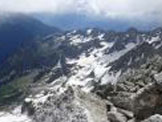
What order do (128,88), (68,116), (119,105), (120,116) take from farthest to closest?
(128,88), (119,105), (120,116), (68,116)

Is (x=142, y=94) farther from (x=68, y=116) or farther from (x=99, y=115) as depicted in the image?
(x=68, y=116)

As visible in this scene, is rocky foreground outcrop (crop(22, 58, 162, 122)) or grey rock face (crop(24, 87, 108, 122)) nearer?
grey rock face (crop(24, 87, 108, 122))

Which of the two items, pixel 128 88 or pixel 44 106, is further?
pixel 128 88

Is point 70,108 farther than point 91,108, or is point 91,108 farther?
point 91,108

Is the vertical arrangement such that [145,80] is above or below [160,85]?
below

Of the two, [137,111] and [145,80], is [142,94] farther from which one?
[145,80]

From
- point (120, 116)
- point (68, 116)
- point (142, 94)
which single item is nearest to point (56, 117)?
point (68, 116)

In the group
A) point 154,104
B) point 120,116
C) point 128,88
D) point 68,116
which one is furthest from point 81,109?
point 128,88

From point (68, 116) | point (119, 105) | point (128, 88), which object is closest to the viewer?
point (68, 116)

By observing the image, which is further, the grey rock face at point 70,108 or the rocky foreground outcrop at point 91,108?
the rocky foreground outcrop at point 91,108

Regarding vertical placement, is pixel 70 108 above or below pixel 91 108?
above
